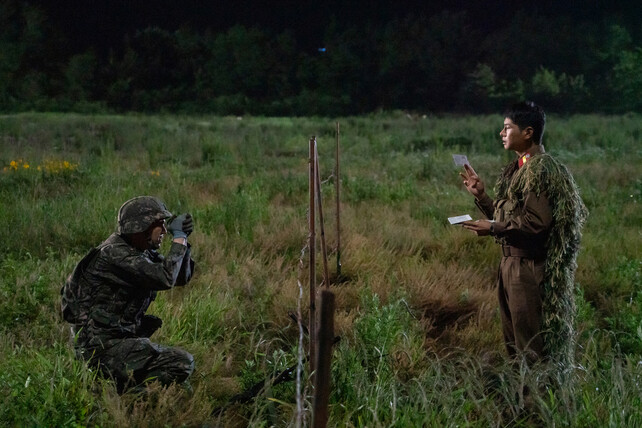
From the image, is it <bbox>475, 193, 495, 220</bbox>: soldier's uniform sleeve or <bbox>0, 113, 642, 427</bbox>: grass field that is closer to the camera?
<bbox>0, 113, 642, 427</bbox>: grass field

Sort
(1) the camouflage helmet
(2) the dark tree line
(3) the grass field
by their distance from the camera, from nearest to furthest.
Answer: (3) the grass field, (1) the camouflage helmet, (2) the dark tree line

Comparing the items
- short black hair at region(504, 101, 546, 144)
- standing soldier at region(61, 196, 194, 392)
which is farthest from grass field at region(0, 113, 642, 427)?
short black hair at region(504, 101, 546, 144)

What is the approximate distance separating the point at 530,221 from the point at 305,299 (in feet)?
6.50

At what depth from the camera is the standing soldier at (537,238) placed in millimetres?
A: 3270

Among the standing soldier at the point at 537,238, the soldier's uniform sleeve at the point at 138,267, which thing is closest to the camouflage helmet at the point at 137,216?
the soldier's uniform sleeve at the point at 138,267

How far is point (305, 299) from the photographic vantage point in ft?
15.6

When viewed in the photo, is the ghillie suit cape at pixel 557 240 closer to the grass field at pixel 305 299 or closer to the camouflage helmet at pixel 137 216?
the grass field at pixel 305 299

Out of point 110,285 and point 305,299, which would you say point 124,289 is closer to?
point 110,285

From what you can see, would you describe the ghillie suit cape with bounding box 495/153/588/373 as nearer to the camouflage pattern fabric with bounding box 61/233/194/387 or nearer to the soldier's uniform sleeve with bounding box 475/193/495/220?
the soldier's uniform sleeve with bounding box 475/193/495/220

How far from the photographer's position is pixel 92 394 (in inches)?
122

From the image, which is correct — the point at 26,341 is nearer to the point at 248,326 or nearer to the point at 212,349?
the point at 212,349

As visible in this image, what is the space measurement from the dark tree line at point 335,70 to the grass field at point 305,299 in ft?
101

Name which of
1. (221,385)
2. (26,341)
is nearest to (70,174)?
(26,341)

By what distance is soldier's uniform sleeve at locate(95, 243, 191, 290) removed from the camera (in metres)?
3.10
